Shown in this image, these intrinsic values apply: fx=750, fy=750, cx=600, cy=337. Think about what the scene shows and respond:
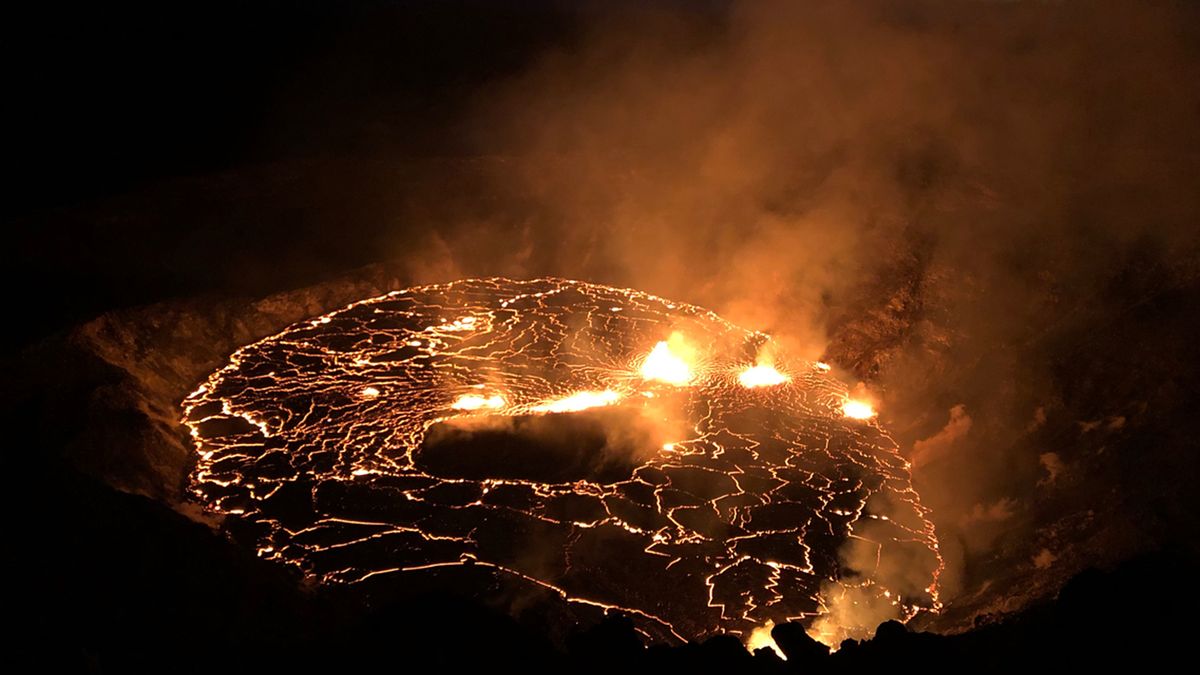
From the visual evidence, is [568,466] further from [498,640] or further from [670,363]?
[498,640]

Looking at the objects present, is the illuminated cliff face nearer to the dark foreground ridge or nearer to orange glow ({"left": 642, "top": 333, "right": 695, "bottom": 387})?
orange glow ({"left": 642, "top": 333, "right": 695, "bottom": 387})

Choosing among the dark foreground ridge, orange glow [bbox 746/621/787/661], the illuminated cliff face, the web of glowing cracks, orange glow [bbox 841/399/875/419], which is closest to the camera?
the dark foreground ridge

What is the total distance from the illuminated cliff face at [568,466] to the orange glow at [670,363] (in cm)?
4

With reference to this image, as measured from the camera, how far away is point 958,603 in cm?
639

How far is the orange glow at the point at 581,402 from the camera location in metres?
8.72

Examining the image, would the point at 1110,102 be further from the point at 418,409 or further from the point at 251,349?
the point at 251,349

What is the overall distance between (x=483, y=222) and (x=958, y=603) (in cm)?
932

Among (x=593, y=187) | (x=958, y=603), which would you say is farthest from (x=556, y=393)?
(x=593, y=187)

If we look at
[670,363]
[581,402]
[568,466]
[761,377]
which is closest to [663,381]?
[670,363]

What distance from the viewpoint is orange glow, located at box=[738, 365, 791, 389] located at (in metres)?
9.77

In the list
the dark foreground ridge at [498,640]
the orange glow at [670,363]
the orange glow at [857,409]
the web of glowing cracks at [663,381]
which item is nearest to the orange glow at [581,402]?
the web of glowing cracks at [663,381]

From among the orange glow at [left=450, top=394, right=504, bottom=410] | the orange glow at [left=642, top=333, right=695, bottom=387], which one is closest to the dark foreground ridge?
the orange glow at [left=450, top=394, right=504, bottom=410]

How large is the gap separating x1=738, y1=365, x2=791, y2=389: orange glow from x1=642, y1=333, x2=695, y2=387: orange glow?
734 millimetres

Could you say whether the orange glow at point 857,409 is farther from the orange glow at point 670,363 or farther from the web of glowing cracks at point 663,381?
the orange glow at point 670,363
